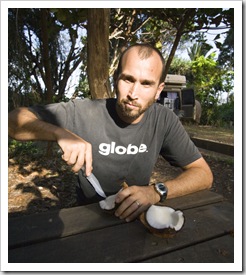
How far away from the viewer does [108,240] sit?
3.05ft

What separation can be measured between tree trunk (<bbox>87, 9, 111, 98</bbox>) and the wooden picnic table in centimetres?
160

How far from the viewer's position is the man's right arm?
108 cm

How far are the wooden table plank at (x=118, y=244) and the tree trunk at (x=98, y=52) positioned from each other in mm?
1734

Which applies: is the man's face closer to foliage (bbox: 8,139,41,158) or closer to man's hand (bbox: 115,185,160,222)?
man's hand (bbox: 115,185,160,222)

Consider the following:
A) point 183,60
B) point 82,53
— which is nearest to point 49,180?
point 82,53

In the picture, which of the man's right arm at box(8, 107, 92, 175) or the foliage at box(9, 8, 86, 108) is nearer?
the man's right arm at box(8, 107, 92, 175)

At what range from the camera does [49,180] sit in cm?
378

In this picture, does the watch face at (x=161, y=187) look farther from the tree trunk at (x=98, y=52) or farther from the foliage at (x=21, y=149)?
the foliage at (x=21, y=149)

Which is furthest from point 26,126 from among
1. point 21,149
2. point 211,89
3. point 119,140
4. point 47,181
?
point 211,89

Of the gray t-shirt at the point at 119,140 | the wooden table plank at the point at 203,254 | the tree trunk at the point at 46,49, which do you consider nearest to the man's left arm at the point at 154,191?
the gray t-shirt at the point at 119,140

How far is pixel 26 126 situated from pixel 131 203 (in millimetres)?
742

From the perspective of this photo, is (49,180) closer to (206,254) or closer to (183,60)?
(206,254)

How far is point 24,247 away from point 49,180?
3.00 metres

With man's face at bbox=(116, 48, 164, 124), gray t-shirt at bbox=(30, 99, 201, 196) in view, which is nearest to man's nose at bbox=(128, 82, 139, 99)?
man's face at bbox=(116, 48, 164, 124)
